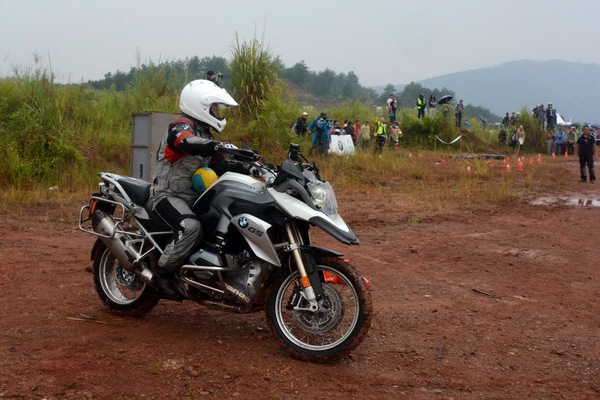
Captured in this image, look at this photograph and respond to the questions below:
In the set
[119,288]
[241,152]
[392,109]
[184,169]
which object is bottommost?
[119,288]

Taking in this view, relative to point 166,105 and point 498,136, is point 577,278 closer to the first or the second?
point 166,105

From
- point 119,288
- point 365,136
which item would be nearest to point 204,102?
point 119,288

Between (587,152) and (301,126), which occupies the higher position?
(301,126)

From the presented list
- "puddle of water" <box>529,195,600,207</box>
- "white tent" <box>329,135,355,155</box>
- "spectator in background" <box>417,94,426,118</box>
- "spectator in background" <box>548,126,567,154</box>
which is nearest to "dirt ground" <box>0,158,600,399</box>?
"puddle of water" <box>529,195,600,207</box>

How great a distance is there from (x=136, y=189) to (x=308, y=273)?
167cm

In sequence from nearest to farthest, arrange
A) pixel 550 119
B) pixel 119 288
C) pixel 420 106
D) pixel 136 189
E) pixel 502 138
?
pixel 136 189 → pixel 119 288 → pixel 420 106 → pixel 502 138 → pixel 550 119

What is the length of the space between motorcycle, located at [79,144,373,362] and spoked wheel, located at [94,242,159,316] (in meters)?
0.36

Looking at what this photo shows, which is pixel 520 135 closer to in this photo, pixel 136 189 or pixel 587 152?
pixel 587 152

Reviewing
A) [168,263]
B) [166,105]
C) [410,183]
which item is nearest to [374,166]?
[410,183]

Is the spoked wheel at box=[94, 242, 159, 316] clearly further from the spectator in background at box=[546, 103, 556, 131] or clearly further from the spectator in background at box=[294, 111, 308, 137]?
the spectator in background at box=[546, 103, 556, 131]

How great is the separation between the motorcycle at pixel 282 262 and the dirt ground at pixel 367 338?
26 cm

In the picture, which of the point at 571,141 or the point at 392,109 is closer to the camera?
the point at 392,109

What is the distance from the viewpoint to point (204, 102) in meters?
5.26

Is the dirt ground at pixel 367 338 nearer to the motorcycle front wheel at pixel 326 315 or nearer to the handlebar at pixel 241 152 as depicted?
the motorcycle front wheel at pixel 326 315
